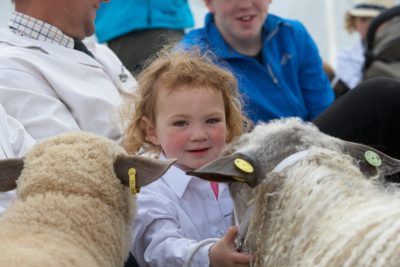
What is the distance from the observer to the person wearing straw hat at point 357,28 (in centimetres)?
844

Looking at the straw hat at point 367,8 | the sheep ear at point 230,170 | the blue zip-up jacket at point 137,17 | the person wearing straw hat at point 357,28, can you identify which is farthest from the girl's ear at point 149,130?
the straw hat at point 367,8

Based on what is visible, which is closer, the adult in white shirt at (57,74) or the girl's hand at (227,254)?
the girl's hand at (227,254)

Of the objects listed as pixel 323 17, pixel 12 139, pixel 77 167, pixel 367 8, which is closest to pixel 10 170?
pixel 77 167

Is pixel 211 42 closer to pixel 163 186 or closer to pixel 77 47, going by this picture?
pixel 77 47

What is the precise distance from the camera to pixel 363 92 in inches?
159

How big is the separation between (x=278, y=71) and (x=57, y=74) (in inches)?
66.3

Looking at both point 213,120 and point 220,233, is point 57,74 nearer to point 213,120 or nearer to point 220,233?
point 213,120

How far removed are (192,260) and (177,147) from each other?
0.55m

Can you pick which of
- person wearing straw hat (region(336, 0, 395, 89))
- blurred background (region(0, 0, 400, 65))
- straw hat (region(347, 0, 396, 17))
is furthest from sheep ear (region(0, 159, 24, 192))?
blurred background (region(0, 0, 400, 65))

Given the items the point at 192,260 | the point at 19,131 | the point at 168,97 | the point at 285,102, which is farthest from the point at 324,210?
the point at 285,102

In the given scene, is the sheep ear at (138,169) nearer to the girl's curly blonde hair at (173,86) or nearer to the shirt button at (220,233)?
the shirt button at (220,233)

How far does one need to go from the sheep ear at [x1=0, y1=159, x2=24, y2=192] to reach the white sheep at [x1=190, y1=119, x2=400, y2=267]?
→ 2.25 ft

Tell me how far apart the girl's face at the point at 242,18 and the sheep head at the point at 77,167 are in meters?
2.25

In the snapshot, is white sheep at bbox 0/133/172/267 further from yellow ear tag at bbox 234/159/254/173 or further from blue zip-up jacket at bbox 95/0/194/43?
blue zip-up jacket at bbox 95/0/194/43
